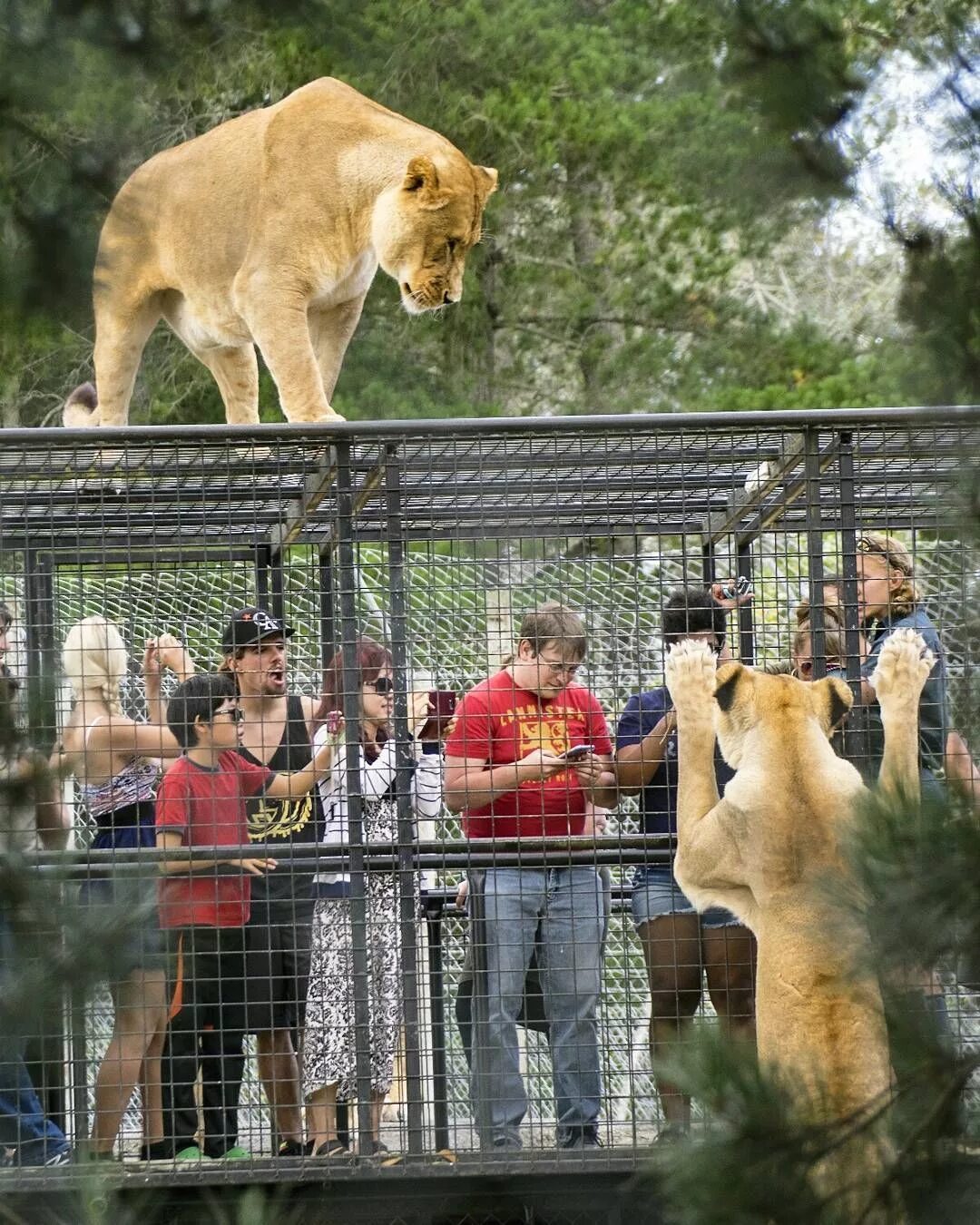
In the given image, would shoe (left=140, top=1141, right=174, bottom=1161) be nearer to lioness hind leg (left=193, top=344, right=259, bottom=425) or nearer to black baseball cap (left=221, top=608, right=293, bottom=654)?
black baseball cap (left=221, top=608, right=293, bottom=654)

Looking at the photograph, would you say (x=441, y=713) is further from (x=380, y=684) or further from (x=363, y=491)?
(x=363, y=491)

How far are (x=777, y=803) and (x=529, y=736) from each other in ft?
3.24

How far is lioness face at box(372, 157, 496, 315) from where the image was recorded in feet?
20.5

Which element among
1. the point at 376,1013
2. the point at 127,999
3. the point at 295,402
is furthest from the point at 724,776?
the point at 127,999

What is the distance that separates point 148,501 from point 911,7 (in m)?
3.77

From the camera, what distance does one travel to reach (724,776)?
19.1 feet

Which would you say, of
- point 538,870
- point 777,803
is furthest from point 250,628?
point 777,803

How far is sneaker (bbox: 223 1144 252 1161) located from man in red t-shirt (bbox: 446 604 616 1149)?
0.68m

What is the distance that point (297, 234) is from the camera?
20.4ft

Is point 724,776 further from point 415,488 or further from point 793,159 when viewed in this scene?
point 793,159

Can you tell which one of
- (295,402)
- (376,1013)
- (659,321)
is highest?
(659,321)

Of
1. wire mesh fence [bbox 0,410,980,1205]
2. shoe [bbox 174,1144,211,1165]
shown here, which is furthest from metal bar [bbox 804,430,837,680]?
shoe [bbox 174,1144,211,1165]

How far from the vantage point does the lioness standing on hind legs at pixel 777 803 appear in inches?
186

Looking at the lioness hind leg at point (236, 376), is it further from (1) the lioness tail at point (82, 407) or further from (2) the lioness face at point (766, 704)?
(2) the lioness face at point (766, 704)
